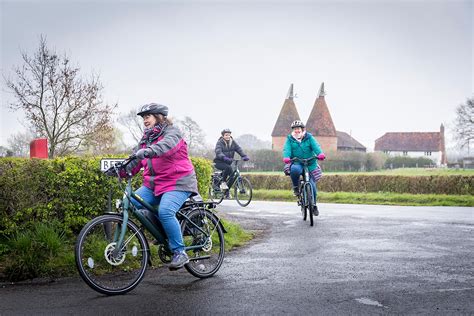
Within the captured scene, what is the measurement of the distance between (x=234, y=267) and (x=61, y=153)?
15.4m

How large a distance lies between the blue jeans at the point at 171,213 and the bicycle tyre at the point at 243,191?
10751mm

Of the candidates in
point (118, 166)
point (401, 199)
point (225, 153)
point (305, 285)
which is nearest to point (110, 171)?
point (118, 166)

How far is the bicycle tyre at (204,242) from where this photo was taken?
245 inches

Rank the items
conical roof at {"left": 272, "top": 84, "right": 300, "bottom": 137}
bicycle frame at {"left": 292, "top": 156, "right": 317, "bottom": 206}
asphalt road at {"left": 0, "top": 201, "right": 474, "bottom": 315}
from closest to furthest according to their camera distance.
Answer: asphalt road at {"left": 0, "top": 201, "right": 474, "bottom": 315} < bicycle frame at {"left": 292, "top": 156, "right": 317, "bottom": 206} < conical roof at {"left": 272, "top": 84, "right": 300, "bottom": 137}

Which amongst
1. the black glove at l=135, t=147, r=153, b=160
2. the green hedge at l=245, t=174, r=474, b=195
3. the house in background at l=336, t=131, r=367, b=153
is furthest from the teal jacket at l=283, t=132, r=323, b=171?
the house in background at l=336, t=131, r=367, b=153

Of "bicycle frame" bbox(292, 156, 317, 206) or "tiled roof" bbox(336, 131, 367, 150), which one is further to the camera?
"tiled roof" bbox(336, 131, 367, 150)

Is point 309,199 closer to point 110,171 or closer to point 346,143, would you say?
point 110,171

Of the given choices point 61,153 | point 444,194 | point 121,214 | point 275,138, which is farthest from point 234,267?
point 275,138

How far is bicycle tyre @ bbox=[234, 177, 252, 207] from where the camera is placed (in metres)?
16.7

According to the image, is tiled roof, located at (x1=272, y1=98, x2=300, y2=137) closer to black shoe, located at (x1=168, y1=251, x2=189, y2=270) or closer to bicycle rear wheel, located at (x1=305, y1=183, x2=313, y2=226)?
bicycle rear wheel, located at (x1=305, y1=183, x2=313, y2=226)

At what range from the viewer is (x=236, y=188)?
1686cm

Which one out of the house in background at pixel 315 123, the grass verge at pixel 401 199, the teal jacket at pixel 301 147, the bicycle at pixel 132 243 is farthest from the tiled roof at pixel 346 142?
the bicycle at pixel 132 243

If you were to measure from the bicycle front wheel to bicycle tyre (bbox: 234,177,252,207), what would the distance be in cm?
1075

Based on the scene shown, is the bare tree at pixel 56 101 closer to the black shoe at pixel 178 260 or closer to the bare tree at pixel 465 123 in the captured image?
the black shoe at pixel 178 260
